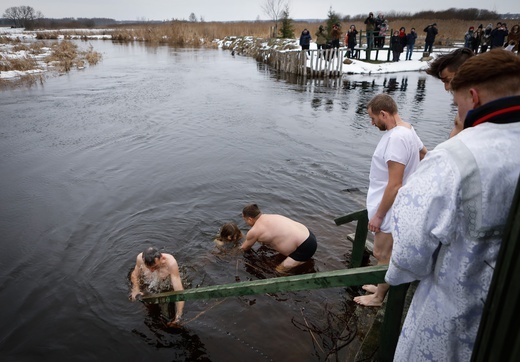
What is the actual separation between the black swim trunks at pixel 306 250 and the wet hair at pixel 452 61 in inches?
114

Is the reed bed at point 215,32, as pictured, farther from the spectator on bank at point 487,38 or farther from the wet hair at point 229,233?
the wet hair at point 229,233

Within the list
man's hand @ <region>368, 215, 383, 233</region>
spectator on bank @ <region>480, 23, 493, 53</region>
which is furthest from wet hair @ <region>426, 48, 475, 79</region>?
spectator on bank @ <region>480, 23, 493, 53</region>

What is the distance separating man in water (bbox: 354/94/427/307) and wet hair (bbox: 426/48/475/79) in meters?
0.47

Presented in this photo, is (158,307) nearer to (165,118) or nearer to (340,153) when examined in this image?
(340,153)

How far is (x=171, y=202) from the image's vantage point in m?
8.01

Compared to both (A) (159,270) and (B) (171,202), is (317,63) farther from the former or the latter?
(A) (159,270)

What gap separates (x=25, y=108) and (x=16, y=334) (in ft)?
46.8

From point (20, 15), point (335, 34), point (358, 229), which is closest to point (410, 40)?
point (335, 34)

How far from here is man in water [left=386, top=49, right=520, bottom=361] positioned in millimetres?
1478

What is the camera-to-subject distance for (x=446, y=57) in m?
3.08

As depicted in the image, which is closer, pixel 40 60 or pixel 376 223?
pixel 376 223

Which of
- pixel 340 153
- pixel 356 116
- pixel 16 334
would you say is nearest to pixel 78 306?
pixel 16 334

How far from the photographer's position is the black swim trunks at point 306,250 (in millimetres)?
5254

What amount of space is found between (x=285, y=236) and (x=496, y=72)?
13.3ft
